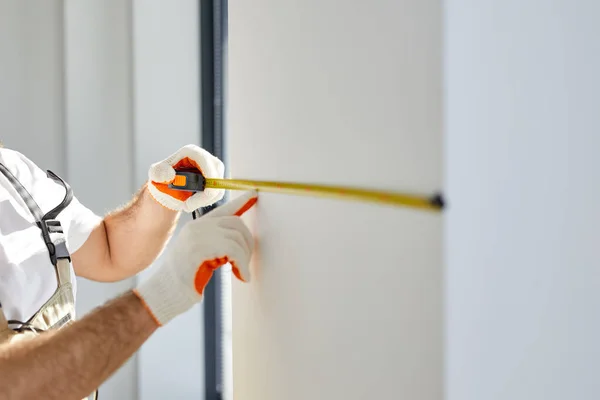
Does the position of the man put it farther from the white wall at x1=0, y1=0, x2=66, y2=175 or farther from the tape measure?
the white wall at x1=0, y1=0, x2=66, y2=175

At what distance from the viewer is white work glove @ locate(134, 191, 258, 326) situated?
88cm

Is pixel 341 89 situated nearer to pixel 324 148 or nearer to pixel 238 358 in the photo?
pixel 324 148

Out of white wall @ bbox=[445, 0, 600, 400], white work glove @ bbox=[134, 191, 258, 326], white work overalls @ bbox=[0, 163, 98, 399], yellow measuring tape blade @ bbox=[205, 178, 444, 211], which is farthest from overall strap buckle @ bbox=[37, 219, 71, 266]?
white wall @ bbox=[445, 0, 600, 400]

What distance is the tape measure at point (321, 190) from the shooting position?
489 mm

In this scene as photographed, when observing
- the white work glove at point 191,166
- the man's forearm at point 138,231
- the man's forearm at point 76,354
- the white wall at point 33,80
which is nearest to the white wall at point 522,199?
the man's forearm at point 76,354

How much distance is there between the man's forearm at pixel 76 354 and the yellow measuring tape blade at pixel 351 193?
0.28 m

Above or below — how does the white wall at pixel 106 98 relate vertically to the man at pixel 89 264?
above

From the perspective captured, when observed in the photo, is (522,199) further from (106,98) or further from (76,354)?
(106,98)

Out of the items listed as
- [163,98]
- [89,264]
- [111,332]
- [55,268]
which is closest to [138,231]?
[89,264]

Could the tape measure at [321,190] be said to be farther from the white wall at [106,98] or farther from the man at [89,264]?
the white wall at [106,98]

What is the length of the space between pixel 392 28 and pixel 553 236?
0.22 meters

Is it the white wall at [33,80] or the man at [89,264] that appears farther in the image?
the white wall at [33,80]

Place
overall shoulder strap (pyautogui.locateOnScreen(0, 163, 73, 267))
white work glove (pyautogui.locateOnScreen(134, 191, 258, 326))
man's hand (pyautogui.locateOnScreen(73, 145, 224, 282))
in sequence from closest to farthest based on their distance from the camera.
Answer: white work glove (pyautogui.locateOnScreen(134, 191, 258, 326)) → overall shoulder strap (pyautogui.locateOnScreen(0, 163, 73, 267)) → man's hand (pyautogui.locateOnScreen(73, 145, 224, 282))

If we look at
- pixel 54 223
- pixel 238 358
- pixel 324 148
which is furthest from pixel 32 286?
pixel 324 148
